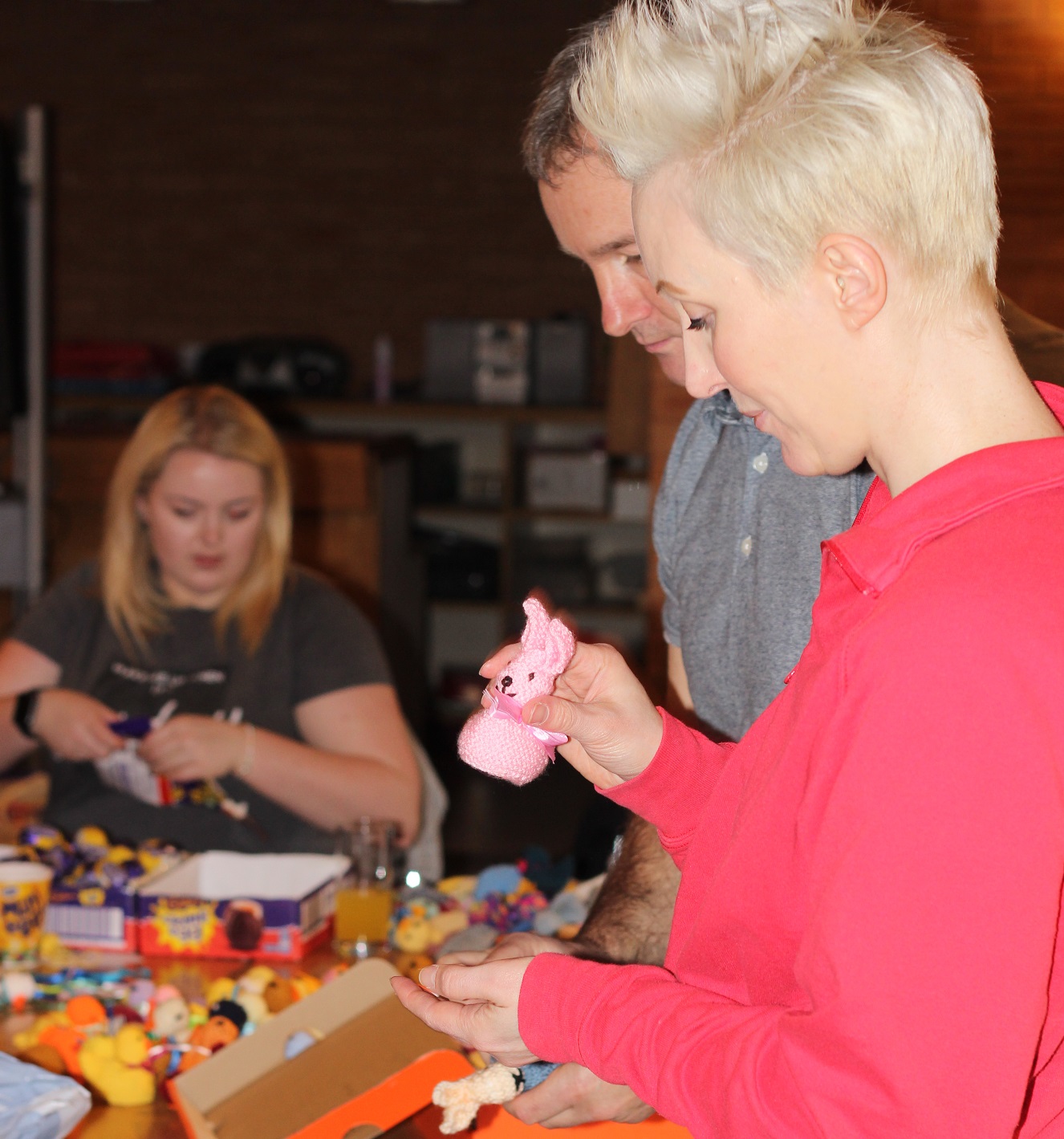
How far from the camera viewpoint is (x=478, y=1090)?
3.46 ft

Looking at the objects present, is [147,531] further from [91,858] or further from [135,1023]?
[135,1023]

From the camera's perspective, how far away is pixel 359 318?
21.1ft

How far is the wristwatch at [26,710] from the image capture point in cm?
221

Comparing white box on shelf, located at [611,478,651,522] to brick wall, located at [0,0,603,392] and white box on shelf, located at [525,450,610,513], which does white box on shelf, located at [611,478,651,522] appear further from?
brick wall, located at [0,0,603,392]

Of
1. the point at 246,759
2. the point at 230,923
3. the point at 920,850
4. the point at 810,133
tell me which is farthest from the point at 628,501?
the point at 920,850

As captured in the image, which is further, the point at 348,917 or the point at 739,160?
the point at 348,917

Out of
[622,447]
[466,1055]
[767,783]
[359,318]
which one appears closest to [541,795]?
[622,447]

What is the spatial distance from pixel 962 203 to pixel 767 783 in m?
0.36

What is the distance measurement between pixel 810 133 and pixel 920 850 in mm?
393

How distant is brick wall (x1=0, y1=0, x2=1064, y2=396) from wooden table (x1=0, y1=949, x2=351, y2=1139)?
4.92 meters

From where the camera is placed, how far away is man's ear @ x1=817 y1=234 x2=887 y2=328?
71 cm

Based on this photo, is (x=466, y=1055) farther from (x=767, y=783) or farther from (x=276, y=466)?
(x=276, y=466)

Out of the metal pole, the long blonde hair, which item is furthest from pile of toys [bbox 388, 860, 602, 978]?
the metal pole

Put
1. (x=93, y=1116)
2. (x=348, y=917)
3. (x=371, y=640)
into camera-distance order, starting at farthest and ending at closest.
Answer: (x=371, y=640)
(x=348, y=917)
(x=93, y=1116)
